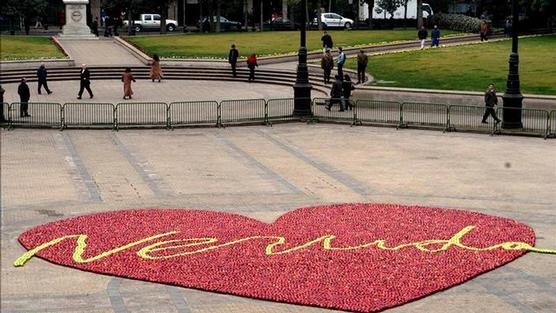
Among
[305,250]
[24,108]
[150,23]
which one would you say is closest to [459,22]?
[150,23]

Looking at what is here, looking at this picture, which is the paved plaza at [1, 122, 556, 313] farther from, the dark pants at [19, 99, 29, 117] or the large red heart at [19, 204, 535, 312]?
the dark pants at [19, 99, 29, 117]

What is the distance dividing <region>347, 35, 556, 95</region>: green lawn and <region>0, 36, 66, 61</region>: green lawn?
52.9 ft

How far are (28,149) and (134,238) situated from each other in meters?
11.9

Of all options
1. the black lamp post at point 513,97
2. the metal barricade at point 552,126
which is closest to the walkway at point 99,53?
the black lamp post at point 513,97

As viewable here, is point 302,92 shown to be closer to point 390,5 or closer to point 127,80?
point 127,80

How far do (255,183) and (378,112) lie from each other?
38.7 ft

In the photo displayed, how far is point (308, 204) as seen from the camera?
21062 millimetres

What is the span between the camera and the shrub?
6788cm

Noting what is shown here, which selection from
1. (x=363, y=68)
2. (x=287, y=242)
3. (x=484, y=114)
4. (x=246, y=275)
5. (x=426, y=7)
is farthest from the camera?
(x=426, y=7)

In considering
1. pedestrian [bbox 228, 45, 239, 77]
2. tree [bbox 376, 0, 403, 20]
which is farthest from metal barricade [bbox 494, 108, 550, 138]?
tree [bbox 376, 0, 403, 20]

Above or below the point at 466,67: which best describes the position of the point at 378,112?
below

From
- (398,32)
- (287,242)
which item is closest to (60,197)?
(287,242)

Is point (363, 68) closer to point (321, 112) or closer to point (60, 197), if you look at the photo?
point (321, 112)

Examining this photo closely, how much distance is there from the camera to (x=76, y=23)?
68750mm
